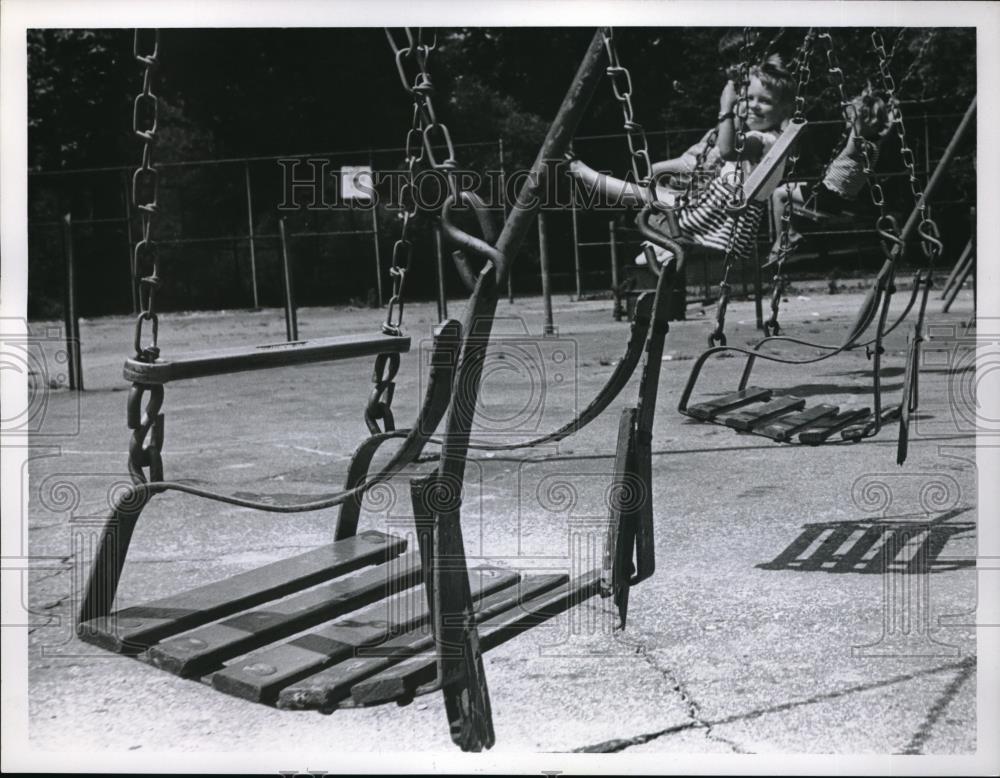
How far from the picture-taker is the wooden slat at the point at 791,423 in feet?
13.4

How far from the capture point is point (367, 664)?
2205 mm

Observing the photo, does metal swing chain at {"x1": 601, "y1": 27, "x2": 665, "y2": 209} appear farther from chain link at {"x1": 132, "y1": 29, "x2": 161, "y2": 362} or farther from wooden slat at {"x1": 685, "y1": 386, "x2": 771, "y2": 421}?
wooden slat at {"x1": 685, "y1": 386, "x2": 771, "y2": 421}

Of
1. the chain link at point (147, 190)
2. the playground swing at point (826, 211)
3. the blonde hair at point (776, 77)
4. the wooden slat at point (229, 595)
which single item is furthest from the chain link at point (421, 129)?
the playground swing at point (826, 211)

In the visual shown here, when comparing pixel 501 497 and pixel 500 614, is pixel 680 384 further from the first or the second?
pixel 500 614

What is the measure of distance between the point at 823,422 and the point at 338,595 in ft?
7.96

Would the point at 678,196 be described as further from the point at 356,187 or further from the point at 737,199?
the point at 356,187

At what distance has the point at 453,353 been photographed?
2.18 meters

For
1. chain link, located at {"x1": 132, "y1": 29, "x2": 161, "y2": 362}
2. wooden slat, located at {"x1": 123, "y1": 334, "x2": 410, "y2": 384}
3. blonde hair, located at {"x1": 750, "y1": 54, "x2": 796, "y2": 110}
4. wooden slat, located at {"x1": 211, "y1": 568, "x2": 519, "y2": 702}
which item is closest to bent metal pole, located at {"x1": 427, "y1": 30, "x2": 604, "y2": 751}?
wooden slat, located at {"x1": 211, "y1": 568, "x2": 519, "y2": 702}

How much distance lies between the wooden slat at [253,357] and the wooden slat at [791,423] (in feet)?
5.65

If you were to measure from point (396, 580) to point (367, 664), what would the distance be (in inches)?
19.4

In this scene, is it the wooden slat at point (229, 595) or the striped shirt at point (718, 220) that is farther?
the striped shirt at point (718, 220)

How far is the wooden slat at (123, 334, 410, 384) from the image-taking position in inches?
89.2

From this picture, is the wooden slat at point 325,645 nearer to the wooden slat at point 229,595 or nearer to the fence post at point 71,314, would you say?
the wooden slat at point 229,595

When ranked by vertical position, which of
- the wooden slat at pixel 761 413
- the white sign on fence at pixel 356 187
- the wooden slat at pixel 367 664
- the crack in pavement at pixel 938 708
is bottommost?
the crack in pavement at pixel 938 708
